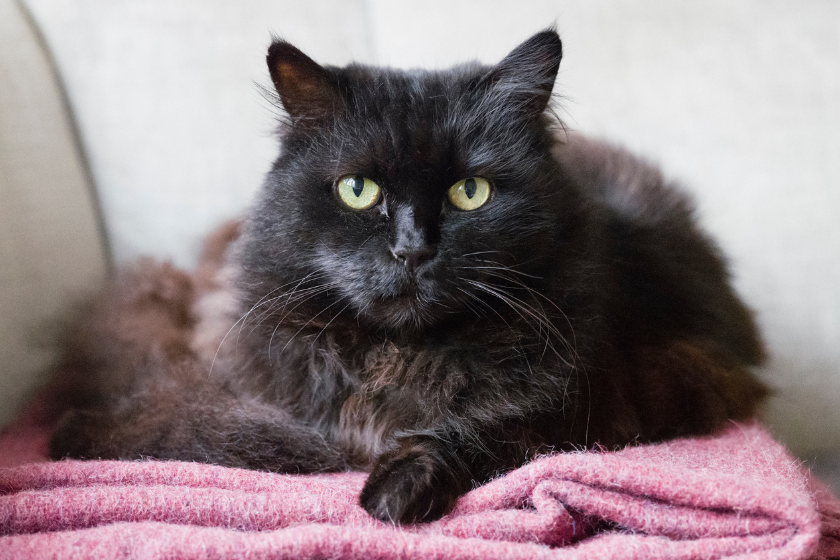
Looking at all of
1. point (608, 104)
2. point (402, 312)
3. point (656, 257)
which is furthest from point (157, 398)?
point (608, 104)

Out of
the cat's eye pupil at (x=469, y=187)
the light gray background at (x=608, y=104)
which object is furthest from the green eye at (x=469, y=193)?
the light gray background at (x=608, y=104)

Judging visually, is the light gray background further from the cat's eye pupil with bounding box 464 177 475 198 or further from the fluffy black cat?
the cat's eye pupil with bounding box 464 177 475 198

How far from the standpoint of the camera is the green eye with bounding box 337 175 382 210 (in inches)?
42.0

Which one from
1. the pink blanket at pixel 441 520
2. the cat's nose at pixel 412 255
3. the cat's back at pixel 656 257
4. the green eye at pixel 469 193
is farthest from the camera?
the cat's back at pixel 656 257

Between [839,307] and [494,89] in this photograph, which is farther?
[839,307]

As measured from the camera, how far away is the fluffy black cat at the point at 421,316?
3.38ft

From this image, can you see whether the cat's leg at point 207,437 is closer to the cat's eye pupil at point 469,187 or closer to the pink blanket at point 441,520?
the pink blanket at point 441,520

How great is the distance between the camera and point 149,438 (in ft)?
3.79

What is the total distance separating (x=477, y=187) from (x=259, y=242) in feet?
1.47

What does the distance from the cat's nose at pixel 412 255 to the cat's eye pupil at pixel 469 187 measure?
16 cm

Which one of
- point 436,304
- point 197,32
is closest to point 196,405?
point 436,304

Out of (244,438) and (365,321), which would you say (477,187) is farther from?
(244,438)

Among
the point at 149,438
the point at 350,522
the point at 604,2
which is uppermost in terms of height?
the point at 604,2

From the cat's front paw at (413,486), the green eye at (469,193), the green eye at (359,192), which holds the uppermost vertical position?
the green eye at (469,193)
